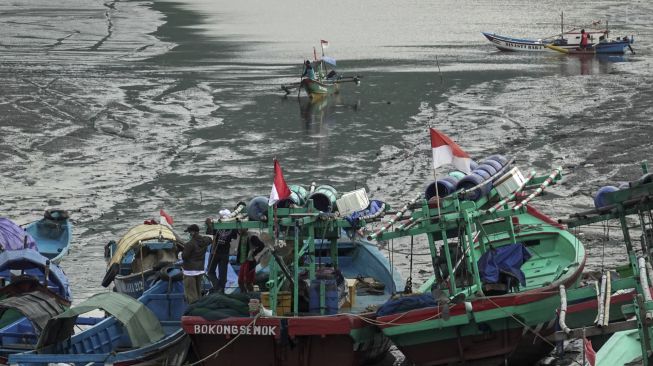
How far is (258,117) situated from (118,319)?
2803 centimetres

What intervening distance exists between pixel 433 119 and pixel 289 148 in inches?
286

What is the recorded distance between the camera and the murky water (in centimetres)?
3522

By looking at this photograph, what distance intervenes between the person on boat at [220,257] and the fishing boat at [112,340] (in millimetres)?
1184

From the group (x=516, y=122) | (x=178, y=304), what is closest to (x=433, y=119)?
(x=516, y=122)

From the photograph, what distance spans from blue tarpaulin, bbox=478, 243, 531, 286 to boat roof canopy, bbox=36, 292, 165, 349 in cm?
541

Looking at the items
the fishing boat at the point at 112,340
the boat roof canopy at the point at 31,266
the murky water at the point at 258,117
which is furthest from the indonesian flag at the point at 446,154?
the boat roof canopy at the point at 31,266

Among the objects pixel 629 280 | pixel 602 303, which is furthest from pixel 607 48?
pixel 602 303

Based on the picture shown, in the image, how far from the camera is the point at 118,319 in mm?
19828

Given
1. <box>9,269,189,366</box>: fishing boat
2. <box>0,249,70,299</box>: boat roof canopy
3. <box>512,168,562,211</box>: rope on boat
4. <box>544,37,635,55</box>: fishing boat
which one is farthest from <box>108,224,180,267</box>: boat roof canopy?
<box>544,37,635,55</box>: fishing boat

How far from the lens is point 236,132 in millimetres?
44281

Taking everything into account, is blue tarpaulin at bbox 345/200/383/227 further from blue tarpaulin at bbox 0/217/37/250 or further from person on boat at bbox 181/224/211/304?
blue tarpaulin at bbox 0/217/37/250

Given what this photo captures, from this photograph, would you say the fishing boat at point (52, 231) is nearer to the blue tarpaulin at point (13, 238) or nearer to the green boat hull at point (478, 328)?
the blue tarpaulin at point (13, 238)

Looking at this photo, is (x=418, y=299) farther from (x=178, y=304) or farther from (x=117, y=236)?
(x=117, y=236)

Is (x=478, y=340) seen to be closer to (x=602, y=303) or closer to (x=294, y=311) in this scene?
(x=294, y=311)
